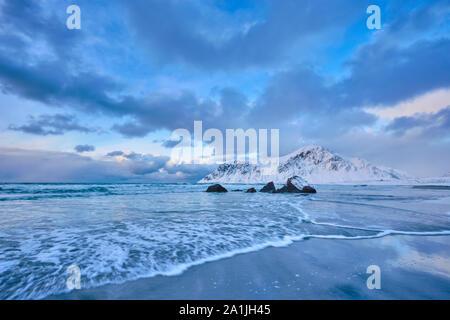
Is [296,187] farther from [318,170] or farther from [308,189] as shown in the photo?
[318,170]

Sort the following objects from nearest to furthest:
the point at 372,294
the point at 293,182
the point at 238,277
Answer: the point at 372,294
the point at 238,277
the point at 293,182

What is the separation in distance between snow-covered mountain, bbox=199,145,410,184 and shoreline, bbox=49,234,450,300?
485 ft

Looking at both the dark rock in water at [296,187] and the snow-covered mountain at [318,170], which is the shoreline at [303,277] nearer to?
the dark rock in water at [296,187]

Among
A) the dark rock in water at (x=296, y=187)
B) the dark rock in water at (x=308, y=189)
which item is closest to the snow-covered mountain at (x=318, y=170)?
the dark rock in water at (x=296, y=187)

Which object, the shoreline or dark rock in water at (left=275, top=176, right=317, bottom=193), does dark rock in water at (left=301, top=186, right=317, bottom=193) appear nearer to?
dark rock in water at (left=275, top=176, right=317, bottom=193)

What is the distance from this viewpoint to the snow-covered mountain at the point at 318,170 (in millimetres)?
156250

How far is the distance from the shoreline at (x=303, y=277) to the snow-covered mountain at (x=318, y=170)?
148 meters

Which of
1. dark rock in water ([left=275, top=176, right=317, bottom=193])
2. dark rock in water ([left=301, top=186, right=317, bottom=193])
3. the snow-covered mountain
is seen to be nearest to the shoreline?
dark rock in water ([left=301, top=186, right=317, bottom=193])

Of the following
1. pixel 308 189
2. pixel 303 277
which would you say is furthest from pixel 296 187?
pixel 303 277

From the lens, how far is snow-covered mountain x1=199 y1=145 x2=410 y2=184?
156m
